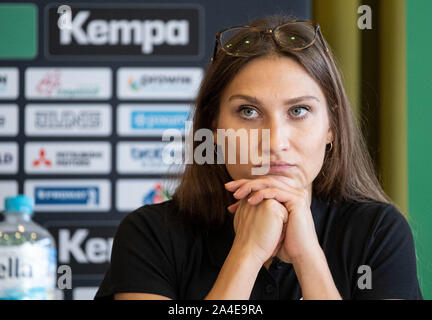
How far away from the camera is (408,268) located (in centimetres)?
111

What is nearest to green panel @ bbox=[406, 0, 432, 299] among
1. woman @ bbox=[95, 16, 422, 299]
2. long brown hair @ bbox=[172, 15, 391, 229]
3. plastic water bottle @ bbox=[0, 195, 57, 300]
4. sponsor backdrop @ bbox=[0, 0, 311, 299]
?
sponsor backdrop @ bbox=[0, 0, 311, 299]

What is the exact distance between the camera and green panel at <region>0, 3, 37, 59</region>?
75.0 inches

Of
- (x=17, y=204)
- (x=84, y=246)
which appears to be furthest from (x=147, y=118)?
(x=17, y=204)

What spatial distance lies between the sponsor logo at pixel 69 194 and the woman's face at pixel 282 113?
846mm

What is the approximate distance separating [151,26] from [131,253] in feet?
3.17

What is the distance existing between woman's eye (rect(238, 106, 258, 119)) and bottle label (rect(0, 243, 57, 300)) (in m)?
0.57

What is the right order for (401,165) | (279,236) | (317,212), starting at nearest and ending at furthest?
(279,236) → (317,212) → (401,165)

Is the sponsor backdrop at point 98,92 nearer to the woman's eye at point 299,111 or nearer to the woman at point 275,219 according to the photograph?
the woman at point 275,219

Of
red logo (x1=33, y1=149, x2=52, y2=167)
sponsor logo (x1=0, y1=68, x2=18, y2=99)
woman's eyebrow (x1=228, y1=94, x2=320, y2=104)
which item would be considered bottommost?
red logo (x1=33, y1=149, x2=52, y2=167)

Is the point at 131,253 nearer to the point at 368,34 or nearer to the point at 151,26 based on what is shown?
the point at 151,26

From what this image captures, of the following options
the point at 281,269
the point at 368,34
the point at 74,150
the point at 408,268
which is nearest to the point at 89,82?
the point at 74,150

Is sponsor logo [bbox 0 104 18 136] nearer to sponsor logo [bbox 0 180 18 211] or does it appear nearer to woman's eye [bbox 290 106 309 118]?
sponsor logo [bbox 0 180 18 211]

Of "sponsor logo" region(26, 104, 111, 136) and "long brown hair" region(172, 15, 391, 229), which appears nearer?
"long brown hair" region(172, 15, 391, 229)

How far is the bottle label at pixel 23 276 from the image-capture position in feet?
3.91
